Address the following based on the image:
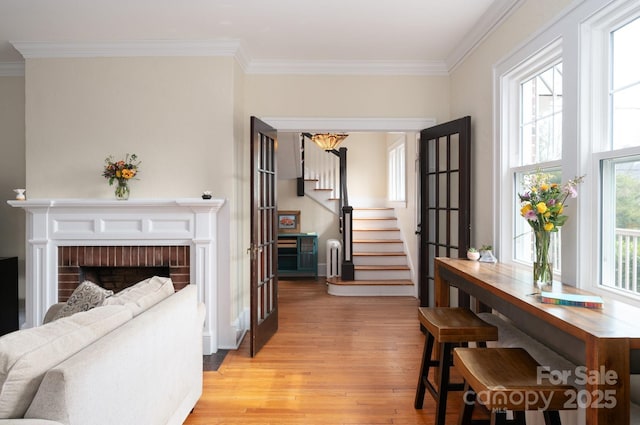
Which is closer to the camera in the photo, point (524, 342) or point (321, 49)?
point (524, 342)

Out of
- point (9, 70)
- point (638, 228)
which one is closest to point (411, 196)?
point (638, 228)

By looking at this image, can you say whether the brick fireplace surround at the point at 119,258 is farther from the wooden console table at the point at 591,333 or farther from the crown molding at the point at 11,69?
the wooden console table at the point at 591,333

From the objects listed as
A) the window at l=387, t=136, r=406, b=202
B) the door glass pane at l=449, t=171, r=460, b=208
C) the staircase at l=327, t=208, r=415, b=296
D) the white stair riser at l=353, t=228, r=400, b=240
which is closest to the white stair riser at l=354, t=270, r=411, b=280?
the staircase at l=327, t=208, r=415, b=296

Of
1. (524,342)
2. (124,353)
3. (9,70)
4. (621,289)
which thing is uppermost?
(9,70)

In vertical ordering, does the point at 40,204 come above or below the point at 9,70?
below

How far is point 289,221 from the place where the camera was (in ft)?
26.0

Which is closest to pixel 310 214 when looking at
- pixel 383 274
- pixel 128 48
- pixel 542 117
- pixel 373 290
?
pixel 383 274

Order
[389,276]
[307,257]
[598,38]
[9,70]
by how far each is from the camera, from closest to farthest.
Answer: [598,38], [9,70], [389,276], [307,257]

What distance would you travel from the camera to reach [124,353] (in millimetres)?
1666

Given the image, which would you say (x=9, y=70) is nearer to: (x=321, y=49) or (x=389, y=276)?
(x=321, y=49)

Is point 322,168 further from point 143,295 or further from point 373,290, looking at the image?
point 143,295

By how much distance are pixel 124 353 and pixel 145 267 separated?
2.48 m

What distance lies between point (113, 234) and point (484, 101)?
11.4 feet

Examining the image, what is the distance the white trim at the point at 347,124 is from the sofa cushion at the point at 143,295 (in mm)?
2401
